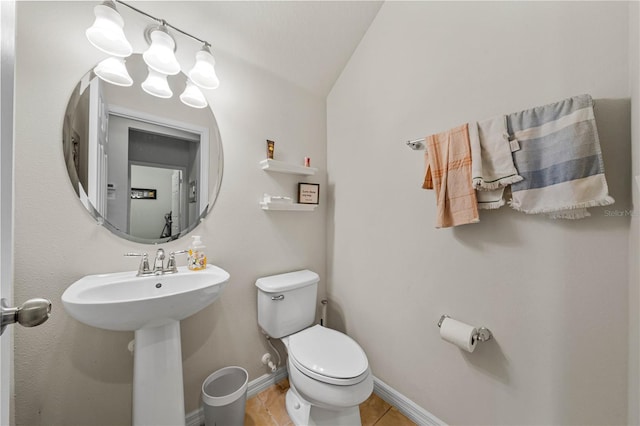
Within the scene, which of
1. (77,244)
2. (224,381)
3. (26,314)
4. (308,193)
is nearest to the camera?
(26,314)

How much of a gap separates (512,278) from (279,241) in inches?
48.7

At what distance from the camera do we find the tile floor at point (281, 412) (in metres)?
1.25

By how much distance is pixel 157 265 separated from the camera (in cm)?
107

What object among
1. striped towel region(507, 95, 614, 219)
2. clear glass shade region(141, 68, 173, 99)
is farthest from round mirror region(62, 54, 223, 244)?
striped towel region(507, 95, 614, 219)

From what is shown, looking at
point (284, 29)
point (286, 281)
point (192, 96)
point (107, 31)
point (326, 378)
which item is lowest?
point (326, 378)

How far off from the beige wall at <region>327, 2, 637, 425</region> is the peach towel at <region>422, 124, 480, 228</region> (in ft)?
0.37

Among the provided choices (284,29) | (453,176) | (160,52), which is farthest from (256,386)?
(284,29)

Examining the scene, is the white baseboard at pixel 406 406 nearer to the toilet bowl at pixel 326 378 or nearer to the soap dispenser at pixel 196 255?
the toilet bowl at pixel 326 378

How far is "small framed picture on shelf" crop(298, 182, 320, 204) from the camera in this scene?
162 cm

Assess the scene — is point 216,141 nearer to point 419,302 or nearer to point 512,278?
point 419,302

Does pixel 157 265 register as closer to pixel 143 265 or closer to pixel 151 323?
pixel 143 265

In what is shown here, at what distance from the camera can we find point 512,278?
958 millimetres

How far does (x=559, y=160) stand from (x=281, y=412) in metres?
1.77

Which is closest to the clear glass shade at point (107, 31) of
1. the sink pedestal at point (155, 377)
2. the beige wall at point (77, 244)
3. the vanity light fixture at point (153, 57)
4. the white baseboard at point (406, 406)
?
the vanity light fixture at point (153, 57)
